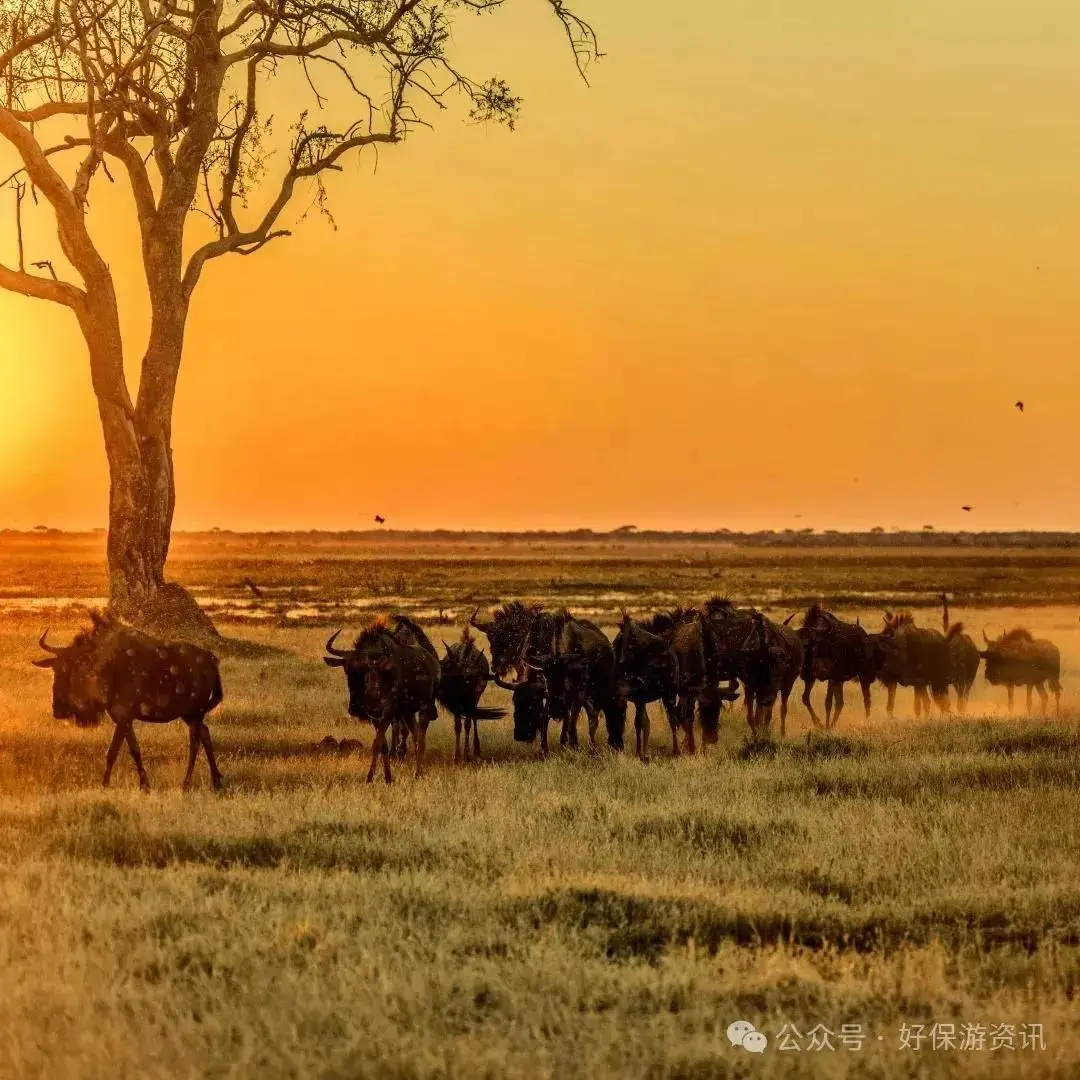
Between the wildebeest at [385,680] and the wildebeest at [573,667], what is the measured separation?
83.3 inches

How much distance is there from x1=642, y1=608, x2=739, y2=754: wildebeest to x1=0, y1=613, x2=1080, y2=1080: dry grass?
212 centimetres

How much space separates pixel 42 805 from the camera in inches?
544

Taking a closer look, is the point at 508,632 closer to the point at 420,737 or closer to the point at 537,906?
the point at 420,737

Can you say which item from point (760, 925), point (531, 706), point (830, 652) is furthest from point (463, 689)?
point (760, 925)

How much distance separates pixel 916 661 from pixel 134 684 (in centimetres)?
1370

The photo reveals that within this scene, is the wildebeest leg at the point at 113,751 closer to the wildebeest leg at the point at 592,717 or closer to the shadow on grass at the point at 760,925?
the wildebeest leg at the point at 592,717

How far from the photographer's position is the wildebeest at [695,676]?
18.8 meters

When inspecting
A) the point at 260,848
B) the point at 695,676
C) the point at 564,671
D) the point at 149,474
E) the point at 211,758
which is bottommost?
the point at 260,848

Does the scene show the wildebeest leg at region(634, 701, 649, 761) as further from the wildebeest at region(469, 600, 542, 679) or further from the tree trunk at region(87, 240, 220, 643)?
the tree trunk at region(87, 240, 220, 643)

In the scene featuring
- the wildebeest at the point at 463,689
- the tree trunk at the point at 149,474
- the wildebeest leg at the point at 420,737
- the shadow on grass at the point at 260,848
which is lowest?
the shadow on grass at the point at 260,848

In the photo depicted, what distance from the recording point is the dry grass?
289 inches

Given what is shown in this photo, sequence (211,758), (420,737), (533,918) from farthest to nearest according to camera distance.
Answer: (420,737)
(211,758)
(533,918)

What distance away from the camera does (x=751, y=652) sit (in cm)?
1962

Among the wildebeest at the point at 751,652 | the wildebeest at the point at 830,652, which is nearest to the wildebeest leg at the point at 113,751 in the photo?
the wildebeest at the point at 751,652
